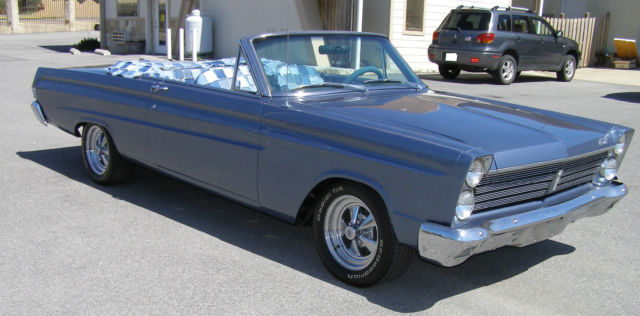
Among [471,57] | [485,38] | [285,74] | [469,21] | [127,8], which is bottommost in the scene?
[471,57]

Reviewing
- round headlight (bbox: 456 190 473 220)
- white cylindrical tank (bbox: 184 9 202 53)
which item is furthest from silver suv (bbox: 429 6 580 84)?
round headlight (bbox: 456 190 473 220)

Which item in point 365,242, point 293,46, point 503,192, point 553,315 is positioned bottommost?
point 553,315

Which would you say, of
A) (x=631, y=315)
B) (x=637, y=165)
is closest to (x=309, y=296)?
(x=631, y=315)

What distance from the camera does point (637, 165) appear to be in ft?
24.1

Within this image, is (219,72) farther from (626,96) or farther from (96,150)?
(626,96)

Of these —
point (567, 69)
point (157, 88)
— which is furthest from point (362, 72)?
point (567, 69)

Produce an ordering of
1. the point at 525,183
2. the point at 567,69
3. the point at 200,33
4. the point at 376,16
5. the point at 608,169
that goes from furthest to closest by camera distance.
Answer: the point at 200,33 < the point at 376,16 < the point at 567,69 < the point at 608,169 < the point at 525,183

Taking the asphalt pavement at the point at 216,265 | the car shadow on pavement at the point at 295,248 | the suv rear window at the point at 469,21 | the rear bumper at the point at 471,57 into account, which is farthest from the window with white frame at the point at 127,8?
the car shadow on pavement at the point at 295,248

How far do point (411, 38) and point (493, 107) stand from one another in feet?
43.4

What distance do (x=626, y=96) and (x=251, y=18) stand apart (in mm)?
10138

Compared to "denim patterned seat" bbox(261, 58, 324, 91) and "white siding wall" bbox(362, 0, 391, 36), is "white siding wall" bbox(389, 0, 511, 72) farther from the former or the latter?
"denim patterned seat" bbox(261, 58, 324, 91)

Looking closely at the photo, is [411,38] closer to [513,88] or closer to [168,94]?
[513,88]

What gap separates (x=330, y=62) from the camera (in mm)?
4992

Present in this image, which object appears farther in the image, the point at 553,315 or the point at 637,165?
the point at 637,165
